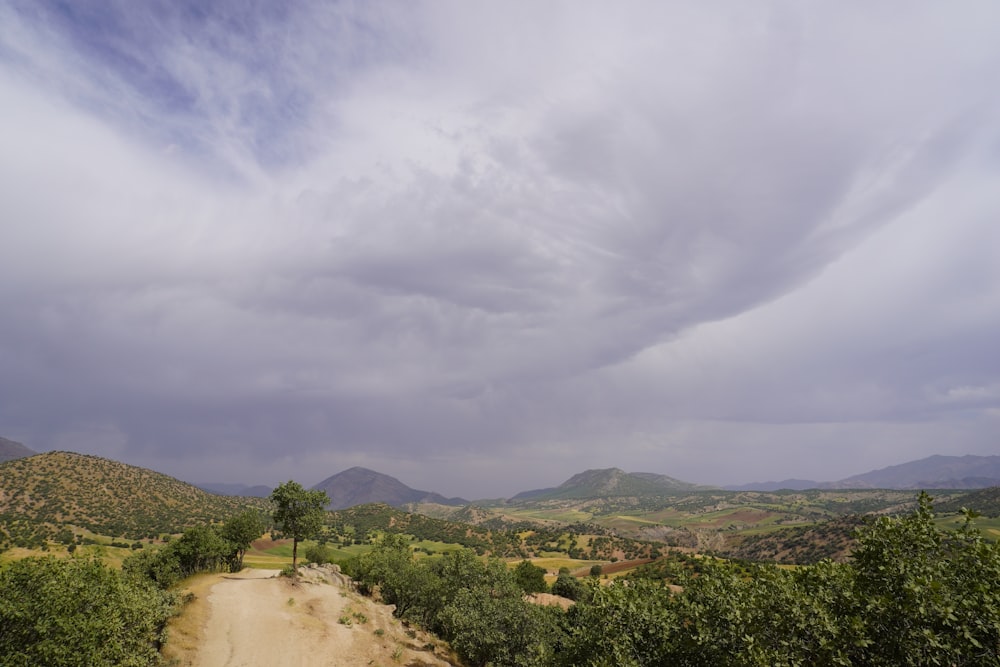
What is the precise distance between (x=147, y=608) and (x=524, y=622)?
22949 millimetres

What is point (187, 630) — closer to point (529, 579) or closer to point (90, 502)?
point (529, 579)

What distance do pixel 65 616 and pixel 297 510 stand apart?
29.8 m

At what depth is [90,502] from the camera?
124 metres

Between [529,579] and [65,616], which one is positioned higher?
[65,616]

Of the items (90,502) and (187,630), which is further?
(90,502)

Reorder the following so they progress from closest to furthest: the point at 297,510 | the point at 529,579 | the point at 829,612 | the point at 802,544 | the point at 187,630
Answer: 1. the point at 829,612
2. the point at 187,630
3. the point at 297,510
4. the point at 529,579
5. the point at 802,544

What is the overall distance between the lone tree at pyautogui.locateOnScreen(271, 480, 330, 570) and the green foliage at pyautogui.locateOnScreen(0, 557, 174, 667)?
2444 centimetres

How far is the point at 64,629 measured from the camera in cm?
1888

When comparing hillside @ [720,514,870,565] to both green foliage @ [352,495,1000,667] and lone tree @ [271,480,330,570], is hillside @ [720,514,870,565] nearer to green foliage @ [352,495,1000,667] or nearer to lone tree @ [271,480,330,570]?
lone tree @ [271,480,330,570]

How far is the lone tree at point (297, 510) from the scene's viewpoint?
47719 millimetres

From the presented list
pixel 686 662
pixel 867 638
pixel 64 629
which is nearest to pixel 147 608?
pixel 64 629

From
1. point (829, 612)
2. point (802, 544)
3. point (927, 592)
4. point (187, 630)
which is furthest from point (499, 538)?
point (927, 592)

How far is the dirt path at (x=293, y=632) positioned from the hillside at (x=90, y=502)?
257ft

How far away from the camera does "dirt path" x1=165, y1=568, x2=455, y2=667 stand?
111 feet
